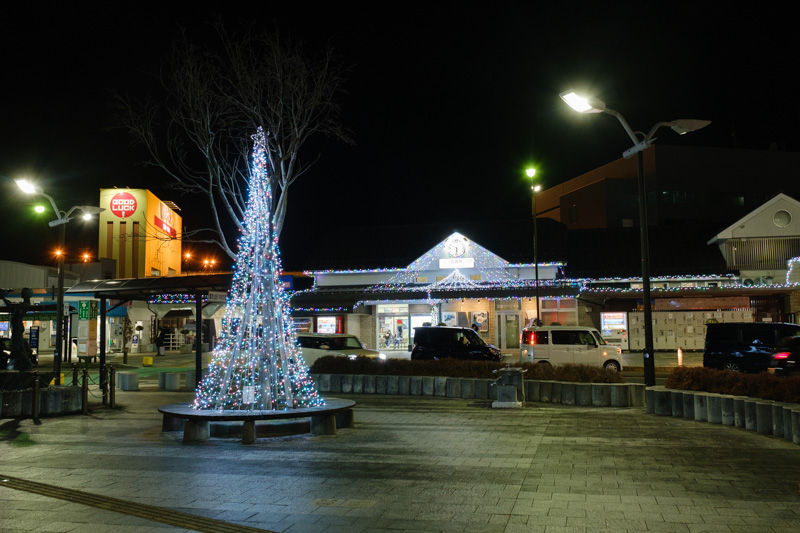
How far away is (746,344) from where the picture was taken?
2050 cm

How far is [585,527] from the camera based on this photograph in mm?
6328

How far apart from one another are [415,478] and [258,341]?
5.29 metres

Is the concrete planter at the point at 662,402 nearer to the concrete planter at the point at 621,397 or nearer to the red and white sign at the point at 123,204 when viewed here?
the concrete planter at the point at 621,397

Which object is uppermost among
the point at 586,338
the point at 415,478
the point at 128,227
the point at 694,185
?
the point at 694,185

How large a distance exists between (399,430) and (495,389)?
4.04 metres

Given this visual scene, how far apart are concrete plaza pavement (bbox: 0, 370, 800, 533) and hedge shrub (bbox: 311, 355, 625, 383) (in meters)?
3.17

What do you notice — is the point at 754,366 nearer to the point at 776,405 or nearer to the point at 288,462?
the point at 776,405

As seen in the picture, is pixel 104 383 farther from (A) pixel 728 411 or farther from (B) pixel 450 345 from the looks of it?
(A) pixel 728 411

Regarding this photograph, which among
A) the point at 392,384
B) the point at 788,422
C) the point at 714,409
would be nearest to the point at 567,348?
the point at 392,384

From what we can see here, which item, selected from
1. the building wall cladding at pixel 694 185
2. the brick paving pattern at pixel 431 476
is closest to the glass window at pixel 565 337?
the brick paving pattern at pixel 431 476

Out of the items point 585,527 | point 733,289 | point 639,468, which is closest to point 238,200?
point 639,468

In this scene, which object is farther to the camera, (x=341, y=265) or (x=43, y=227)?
(x=43, y=227)

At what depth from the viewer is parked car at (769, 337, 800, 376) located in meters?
19.5

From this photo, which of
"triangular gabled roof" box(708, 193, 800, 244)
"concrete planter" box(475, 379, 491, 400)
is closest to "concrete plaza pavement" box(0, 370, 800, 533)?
"concrete planter" box(475, 379, 491, 400)
